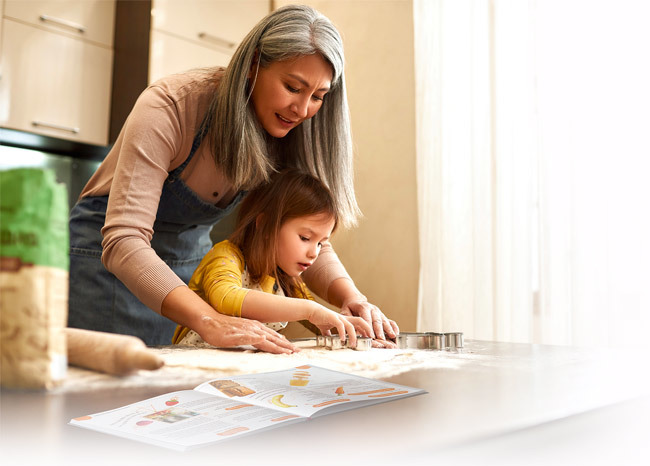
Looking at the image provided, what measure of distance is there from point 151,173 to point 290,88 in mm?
330

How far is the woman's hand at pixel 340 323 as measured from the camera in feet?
3.23

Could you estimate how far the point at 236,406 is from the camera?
51cm

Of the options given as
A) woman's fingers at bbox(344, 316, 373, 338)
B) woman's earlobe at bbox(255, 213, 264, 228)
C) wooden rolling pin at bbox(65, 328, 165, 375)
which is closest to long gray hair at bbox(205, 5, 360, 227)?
woman's earlobe at bbox(255, 213, 264, 228)

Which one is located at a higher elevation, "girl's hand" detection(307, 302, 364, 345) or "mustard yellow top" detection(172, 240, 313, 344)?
"mustard yellow top" detection(172, 240, 313, 344)

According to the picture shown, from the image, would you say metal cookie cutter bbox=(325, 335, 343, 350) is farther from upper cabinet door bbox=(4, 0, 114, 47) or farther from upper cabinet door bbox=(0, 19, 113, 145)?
upper cabinet door bbox=(4, 0, 114, 47)

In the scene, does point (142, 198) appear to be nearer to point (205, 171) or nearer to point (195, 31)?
point (205, 171)

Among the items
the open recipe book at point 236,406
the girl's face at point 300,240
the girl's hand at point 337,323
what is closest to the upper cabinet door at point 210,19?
the girl's face at point 300,240

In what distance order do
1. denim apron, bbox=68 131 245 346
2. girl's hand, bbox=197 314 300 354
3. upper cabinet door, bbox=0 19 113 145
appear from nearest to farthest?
girl's hand, bbox=197 314 300 354 → denim apron, bbox=68 131 245 346 → upper cabinet door, bbox=0 19 113 145

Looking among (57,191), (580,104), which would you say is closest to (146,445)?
(57,191)

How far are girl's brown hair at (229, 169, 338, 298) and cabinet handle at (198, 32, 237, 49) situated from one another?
152 cm

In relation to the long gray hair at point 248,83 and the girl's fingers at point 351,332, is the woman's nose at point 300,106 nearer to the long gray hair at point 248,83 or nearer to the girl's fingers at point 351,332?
the long gray hair at point 248,83

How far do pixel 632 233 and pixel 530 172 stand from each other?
39 cm

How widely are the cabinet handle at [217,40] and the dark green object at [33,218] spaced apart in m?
2.47

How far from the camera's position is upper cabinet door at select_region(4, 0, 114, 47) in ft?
7.38
